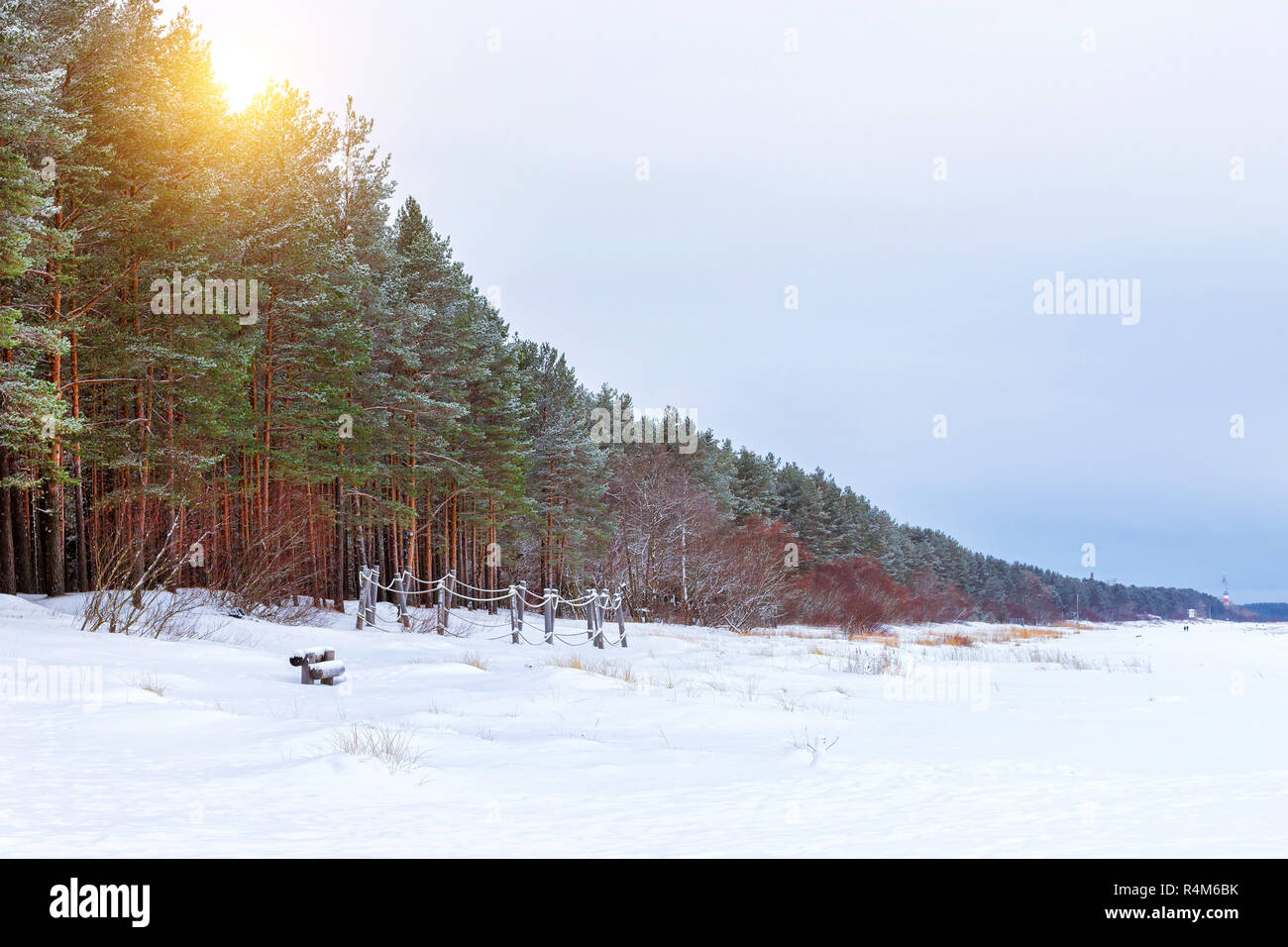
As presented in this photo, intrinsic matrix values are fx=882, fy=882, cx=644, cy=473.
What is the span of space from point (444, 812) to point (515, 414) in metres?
35.1

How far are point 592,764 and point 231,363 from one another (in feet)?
56.1

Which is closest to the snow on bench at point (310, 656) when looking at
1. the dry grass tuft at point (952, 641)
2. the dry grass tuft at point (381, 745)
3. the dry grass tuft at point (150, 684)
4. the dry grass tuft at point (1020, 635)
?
the dry grass tuft at point (150, 684)

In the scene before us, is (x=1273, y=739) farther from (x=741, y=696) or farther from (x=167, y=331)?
(x=167, y=331)

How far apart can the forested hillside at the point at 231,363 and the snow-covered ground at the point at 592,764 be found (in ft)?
16.0

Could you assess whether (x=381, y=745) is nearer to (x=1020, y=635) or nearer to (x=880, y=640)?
(x=880, y=640)

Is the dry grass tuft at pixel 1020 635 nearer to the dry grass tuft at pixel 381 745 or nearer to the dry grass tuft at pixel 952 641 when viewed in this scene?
the dry grass tuft at pixel 952 641

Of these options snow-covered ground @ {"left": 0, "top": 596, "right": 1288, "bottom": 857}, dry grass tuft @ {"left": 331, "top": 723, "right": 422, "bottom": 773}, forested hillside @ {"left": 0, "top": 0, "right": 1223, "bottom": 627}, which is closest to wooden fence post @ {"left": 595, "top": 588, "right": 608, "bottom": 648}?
forested hillside @ {"left": 0, "top": 0, "right": 1223, "bottom": 627}

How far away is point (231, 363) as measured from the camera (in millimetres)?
19906

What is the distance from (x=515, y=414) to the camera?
128 feet

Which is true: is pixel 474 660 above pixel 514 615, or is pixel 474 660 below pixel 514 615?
above

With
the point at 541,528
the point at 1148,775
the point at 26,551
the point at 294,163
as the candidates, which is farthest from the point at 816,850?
the point at 541,528

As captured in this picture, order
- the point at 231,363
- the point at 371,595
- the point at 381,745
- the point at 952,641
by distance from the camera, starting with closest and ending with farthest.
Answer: the point at 381,745 → the point at 231,363 → the point at 371,595 → the point at 952,641

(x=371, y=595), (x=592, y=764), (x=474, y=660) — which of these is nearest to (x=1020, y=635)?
(x=371, y=595)
